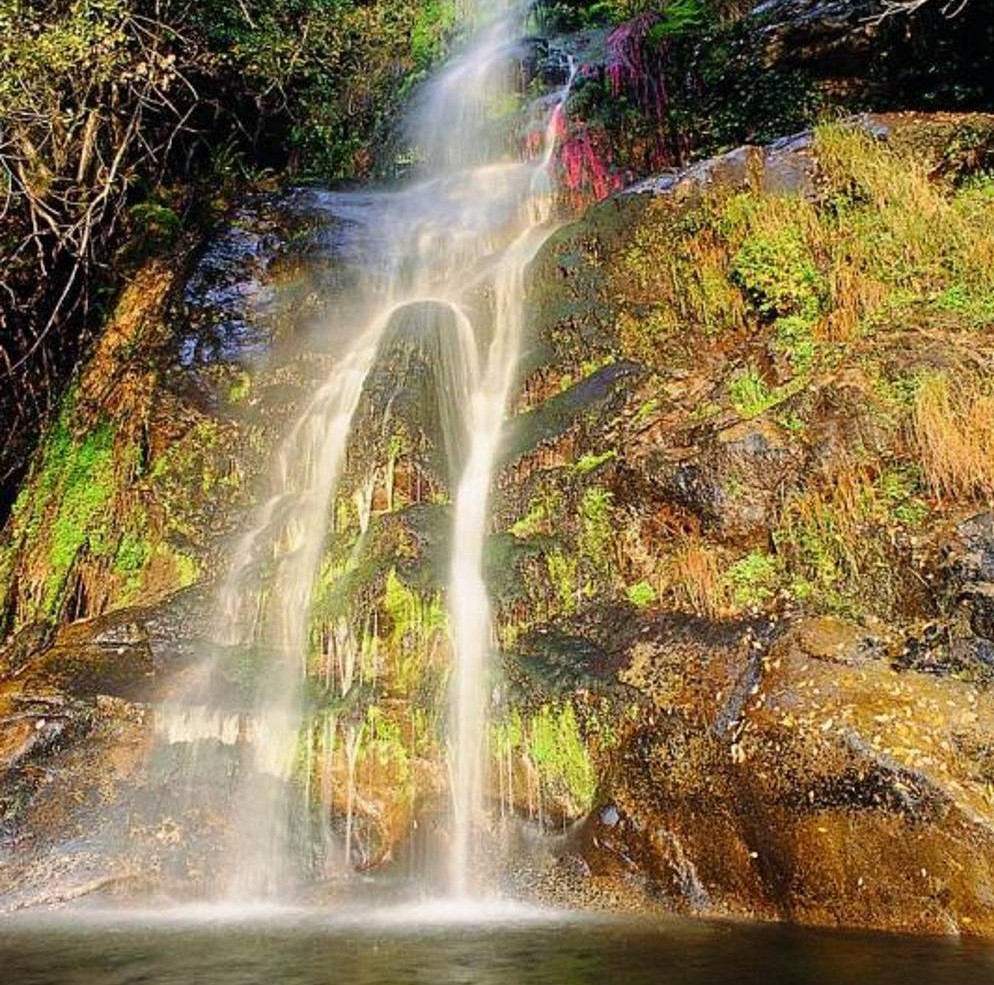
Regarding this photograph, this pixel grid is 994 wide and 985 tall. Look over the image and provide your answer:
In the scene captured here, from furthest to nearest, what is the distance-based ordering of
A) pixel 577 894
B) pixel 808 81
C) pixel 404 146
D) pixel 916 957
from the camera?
pixel 404 146 → pixel 808 81 → pixel 577 894 → pixel 916 957

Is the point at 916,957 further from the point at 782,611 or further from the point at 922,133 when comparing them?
the point at 922,133

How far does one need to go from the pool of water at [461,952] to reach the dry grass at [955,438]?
9.93ft

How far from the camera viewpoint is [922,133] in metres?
9.94

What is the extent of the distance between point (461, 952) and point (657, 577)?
132 inches

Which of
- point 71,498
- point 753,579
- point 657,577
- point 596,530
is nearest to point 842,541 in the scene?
point 753,579

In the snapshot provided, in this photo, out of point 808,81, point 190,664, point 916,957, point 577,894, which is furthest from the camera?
point 808,81

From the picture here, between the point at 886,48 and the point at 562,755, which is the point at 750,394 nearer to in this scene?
the point at 562,755

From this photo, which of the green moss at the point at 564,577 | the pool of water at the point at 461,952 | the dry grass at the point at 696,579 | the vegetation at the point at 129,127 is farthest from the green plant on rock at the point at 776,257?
the vegetation at the point at 129,127

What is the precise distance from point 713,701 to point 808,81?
31.4ft

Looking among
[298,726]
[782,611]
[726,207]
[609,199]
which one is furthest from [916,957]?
[609,199]

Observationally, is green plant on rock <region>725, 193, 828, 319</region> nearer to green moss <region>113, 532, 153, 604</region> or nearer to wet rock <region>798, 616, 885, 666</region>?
wet rock <region>798, 616, 885, 666</region>

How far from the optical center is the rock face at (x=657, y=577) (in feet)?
19.1

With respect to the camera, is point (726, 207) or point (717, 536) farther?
point (726, 207)

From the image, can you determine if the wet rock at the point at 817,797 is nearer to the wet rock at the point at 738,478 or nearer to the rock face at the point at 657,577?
the rock face at the point at 657,577
